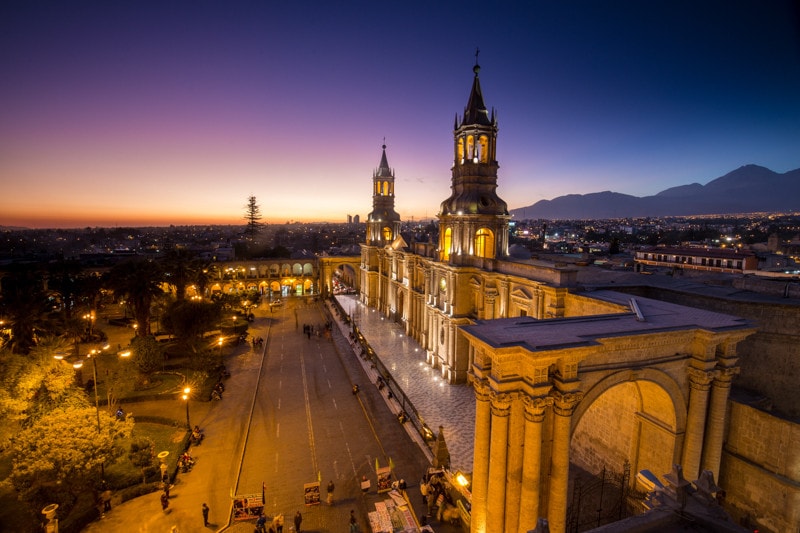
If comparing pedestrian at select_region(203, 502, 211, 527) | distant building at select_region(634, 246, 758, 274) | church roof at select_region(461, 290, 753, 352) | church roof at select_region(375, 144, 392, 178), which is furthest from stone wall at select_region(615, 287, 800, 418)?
church roof at select_region(375, 144, 392, 178)

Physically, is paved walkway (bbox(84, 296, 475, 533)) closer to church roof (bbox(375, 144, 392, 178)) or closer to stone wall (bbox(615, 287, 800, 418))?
stone wall (bbox(615, 287, 800, 418))

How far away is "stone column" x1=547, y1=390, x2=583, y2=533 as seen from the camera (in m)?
10.5

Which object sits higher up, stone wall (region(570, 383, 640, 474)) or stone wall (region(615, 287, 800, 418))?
stone wall (region(615, 287, 800, 418))

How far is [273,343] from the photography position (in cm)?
3588

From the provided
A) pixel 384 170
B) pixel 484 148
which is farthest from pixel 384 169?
pixel 484 148

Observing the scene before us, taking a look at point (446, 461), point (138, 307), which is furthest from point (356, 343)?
point (446, 461)

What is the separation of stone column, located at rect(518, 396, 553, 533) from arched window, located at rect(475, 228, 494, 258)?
59.1ft

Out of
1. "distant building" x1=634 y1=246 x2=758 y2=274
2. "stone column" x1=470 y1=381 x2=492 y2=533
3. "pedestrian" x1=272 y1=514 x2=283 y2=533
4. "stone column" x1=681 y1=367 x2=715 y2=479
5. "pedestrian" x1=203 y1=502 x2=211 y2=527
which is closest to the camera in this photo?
"stone column" x1=470 y1=381 x2=492 y2=533

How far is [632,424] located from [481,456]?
290 inches

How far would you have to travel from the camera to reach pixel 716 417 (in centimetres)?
1259

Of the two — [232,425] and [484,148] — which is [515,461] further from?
[484,148]

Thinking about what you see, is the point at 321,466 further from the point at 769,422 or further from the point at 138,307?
the point at 138,307

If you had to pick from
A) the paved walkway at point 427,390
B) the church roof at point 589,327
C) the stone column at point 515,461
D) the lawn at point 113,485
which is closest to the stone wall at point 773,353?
the church roof at point 589,327

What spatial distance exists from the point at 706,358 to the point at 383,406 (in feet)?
53.2
